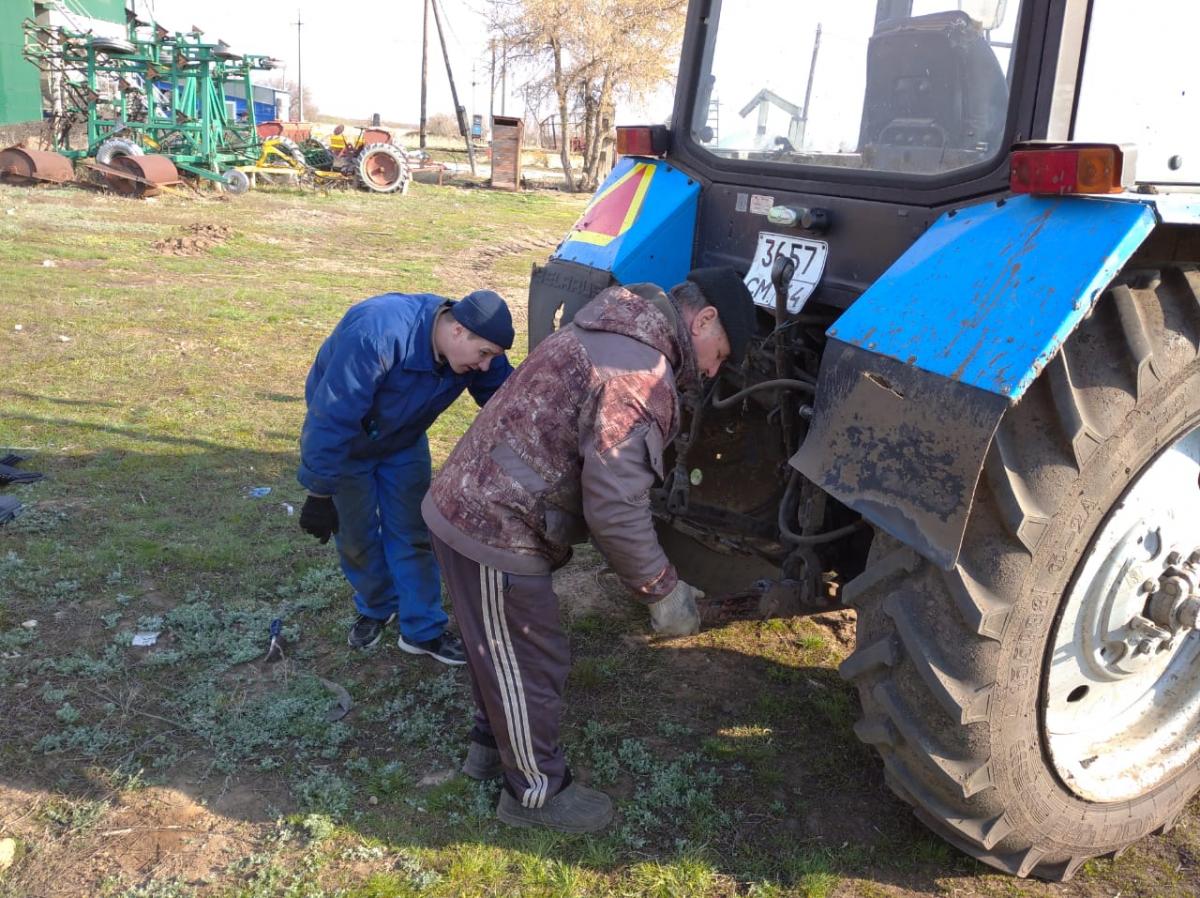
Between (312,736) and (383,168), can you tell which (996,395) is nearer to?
(312,736)

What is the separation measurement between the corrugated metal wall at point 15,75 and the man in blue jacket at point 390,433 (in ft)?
65.5

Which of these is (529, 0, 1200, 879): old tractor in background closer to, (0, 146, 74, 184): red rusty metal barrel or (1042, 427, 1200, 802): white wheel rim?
(1042, 427, 1200, 802): white wheel rim

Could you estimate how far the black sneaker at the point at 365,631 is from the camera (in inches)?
142

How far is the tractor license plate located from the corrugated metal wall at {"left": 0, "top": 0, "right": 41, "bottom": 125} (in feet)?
68.6

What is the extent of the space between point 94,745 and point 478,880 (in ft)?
4.07

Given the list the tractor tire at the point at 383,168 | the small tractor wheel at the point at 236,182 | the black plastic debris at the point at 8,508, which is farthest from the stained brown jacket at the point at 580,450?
the tractor tire at the point at 383,168

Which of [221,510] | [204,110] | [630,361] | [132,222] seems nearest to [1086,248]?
[630,361]

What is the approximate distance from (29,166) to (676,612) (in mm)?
16700

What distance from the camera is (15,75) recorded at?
19.6m

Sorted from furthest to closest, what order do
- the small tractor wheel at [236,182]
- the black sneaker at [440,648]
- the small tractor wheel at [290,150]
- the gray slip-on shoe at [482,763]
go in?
the small tractor wheel at [290,150]
the small tractor wheel at [236,182]
the black sneaker at [440,648]
the gray slip-on shoe at [482,763]

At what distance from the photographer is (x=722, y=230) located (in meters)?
3.22

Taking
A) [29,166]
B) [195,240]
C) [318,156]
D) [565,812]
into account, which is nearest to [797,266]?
[565,812]

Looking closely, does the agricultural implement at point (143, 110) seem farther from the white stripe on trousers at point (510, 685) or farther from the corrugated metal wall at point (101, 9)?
the white stripe on trousers at point (510, 685)

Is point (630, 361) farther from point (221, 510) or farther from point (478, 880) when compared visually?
point (221, 510)
